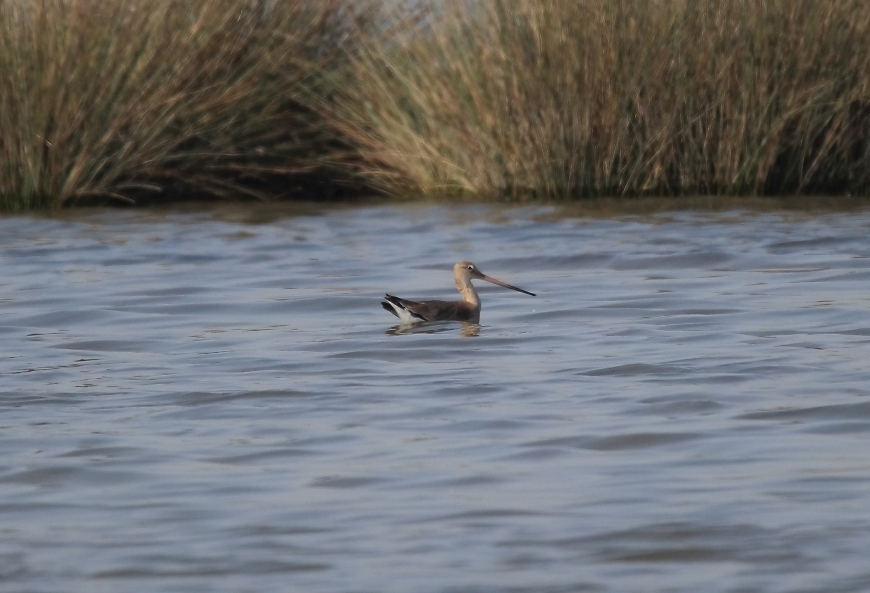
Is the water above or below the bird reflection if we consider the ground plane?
above

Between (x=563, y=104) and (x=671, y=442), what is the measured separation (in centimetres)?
637

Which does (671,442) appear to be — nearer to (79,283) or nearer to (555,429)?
(555,429)

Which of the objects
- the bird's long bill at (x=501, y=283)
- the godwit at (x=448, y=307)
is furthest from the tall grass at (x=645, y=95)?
the godwit at (x=448, y=307)

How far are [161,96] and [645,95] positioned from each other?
3.29 m

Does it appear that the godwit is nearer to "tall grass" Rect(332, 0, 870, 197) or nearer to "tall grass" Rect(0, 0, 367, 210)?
"tall grass" Rect(332, 0, 870, 197)

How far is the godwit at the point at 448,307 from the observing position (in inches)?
327

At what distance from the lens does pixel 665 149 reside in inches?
464

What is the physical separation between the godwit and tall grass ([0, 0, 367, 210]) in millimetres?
3686

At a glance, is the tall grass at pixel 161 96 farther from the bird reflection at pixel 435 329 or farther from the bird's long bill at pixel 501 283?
the bird reflection at pixel 435 329


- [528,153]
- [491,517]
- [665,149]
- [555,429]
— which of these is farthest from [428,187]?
[491,517]

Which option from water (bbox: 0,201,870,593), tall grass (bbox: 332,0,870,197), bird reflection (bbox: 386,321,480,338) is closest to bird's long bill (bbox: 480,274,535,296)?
water (bbox: 0,201,870,593)

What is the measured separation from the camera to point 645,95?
1162cm

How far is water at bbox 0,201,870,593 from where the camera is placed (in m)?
4.30

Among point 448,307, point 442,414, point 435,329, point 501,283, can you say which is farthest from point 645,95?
point 442,414
